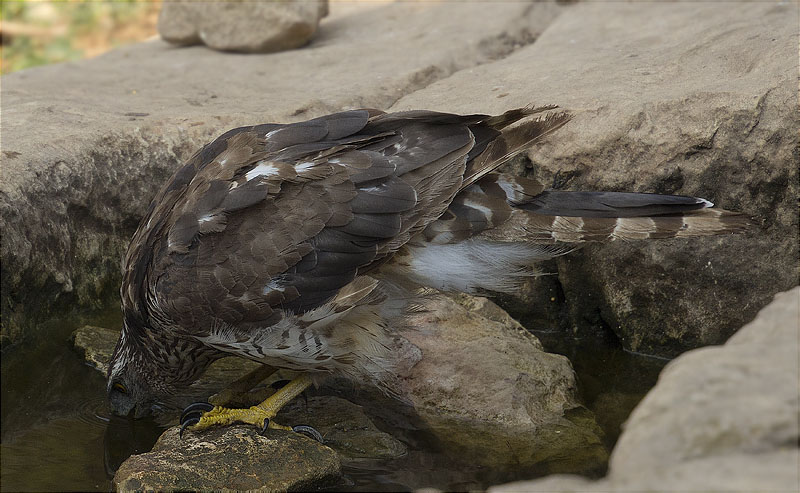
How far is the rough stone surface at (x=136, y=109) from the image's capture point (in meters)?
4.72

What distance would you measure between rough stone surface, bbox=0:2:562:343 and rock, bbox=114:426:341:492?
1.47 meters

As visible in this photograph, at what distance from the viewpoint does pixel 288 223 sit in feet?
12.1

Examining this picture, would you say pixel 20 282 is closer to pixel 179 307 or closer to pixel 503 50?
pixel 179 307

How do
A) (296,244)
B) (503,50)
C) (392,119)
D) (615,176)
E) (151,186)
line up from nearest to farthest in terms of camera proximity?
(296,244) < (392,119) < (615,176) < (151,186) < (503,50)

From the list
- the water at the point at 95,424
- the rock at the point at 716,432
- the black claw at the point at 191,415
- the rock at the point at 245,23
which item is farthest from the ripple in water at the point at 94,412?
the rock at the point at 245,23

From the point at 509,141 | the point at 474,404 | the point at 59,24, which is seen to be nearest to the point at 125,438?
the point at 474,404

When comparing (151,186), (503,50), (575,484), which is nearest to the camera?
(575,484)

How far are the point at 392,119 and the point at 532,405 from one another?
5.06ft

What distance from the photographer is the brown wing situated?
3650mm

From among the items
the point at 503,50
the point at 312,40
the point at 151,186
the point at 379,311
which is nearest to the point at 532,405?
the point at 379,311

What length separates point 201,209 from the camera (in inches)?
147

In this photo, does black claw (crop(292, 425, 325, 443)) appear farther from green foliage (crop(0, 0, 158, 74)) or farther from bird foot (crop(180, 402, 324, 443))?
green foliage (crop(0, 0, 158, 74))

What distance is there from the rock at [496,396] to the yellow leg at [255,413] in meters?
0.62

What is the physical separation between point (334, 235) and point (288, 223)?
8.1 inches
